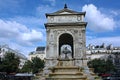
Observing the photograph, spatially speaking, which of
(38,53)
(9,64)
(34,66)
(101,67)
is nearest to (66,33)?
(9,64)

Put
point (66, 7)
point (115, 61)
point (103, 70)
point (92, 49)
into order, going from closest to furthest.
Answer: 1. point (66, 7)
2. point (103, 70)
3. point (115, 61)
4. point (92, 49)

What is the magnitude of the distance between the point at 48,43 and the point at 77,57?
556 cm

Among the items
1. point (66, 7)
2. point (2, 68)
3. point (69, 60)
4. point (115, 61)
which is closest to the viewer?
point (69, 60)

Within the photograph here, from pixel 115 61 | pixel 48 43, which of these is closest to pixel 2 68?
pixel 48 43

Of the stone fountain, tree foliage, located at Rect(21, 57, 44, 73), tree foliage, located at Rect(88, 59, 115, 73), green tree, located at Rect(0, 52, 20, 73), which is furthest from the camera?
tree foliage, located at Rect(21, 57, 44, 73)

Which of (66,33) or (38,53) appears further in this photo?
(38,53)

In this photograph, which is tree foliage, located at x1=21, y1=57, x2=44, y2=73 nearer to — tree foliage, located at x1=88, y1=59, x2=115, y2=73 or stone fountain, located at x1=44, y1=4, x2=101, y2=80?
tree foliage, located at x1=88, y1=59, x2=115, y2=73

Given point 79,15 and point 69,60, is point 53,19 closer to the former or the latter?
point 79,15

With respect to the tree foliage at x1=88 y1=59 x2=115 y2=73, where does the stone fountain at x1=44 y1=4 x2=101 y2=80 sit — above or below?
above

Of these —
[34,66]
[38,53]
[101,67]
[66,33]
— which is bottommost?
A: [101,67]

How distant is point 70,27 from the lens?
151 ft

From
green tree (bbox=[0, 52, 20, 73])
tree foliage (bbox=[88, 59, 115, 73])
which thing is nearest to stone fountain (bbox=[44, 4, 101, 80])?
green tree (bbox=[0, 52, 20, 73])

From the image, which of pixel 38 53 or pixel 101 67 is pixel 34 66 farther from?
pixel 38 53

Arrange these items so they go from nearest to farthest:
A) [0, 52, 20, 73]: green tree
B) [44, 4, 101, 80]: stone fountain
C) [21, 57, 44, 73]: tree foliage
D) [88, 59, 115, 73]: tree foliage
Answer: [44, 4, 101, 80]: stone fountain, [0, 52, 20, 73]: green tree, [88, 59, 115, 73]: tree foliage, [21, 57, 44, 73]: tree foliage
